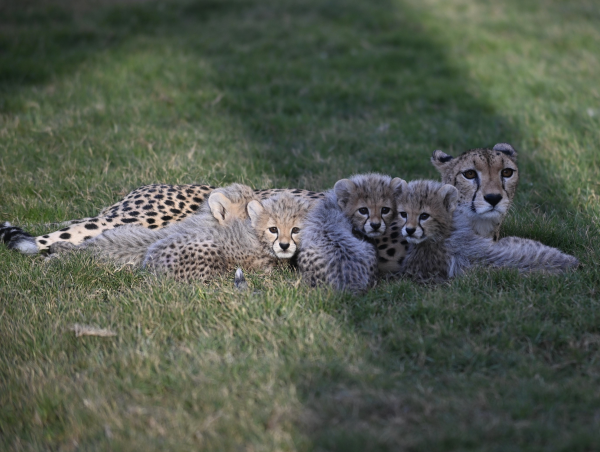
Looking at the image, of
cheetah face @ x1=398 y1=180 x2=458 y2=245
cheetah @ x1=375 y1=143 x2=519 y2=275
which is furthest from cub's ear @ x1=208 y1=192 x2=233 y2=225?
cheetah face @ x1=398 y1=180 x2=458 y2=245

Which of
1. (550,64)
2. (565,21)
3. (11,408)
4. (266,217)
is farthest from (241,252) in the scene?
(565,21)

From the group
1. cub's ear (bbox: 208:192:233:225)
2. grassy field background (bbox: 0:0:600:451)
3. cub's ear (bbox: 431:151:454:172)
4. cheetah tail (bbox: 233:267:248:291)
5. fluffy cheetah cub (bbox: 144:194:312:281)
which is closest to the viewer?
grassy field background (bbox: 0:0:600:451)

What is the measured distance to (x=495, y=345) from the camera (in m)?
2.98

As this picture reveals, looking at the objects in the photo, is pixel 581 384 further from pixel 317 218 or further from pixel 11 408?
pixel 11 408

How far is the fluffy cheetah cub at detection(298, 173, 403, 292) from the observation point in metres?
3.63

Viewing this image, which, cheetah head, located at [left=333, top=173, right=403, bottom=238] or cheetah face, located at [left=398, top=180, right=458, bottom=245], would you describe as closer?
cheetah face, located at [left=398, top=180, right=458, bottom=245]

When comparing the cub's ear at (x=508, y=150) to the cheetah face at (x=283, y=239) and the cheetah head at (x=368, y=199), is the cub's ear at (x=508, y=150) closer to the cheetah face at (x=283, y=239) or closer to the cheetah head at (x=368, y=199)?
the cheetah head at (x=368, y=199)

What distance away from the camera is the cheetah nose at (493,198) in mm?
3783

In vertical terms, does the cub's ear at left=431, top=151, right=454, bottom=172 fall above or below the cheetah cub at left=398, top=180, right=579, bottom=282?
above

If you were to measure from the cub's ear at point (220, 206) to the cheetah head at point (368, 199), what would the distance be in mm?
750

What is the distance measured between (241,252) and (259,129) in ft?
8.95

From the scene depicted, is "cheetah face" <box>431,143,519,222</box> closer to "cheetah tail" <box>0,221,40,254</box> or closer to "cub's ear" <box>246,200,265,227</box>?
"cub's ear" <box>246,200,265,227</box>

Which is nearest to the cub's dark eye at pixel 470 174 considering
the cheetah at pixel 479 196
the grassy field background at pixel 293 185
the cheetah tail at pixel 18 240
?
the cheetah at pixel 479 196

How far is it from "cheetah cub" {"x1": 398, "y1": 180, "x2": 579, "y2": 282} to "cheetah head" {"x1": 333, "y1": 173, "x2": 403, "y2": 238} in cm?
8
